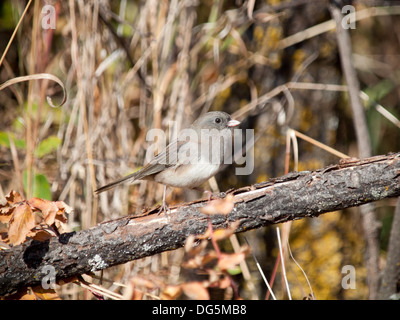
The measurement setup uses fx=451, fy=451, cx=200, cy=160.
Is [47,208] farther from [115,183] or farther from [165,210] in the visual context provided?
[115,183]

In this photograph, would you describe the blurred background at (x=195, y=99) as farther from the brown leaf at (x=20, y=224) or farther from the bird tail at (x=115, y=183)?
the brown leaf at (x=20, y=224)

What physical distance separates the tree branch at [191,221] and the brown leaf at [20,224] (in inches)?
5.1

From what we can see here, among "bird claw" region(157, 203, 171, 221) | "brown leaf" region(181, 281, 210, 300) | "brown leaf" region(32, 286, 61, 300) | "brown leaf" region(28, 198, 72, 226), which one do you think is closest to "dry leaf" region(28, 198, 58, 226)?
"brown leaf" region(28, 198, 72, 226)

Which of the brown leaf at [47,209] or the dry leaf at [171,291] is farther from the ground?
the brown leaf at [47,209]

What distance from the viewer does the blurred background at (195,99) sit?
271cm

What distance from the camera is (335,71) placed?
295 centimetres

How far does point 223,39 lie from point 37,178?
1537mm

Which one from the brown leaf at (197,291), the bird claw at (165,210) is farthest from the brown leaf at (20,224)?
the brown leaf at (197,291)

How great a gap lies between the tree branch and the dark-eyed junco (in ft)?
1.67

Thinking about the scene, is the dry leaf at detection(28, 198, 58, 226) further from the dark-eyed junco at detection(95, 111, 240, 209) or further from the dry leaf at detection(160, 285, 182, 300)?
the dark-eyed junco at detection(95, 111, 240, 209)

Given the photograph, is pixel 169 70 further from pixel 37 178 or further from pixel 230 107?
pixel 37 178

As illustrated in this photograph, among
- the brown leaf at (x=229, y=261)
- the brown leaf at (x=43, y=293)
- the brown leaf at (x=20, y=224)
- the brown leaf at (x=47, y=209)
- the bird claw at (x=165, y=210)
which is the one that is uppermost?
the bird claw at (x=165, y=210)

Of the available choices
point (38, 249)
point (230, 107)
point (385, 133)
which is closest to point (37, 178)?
point (38, 249)

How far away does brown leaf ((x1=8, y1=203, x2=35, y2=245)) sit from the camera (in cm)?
154
